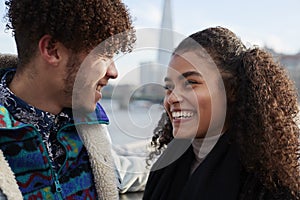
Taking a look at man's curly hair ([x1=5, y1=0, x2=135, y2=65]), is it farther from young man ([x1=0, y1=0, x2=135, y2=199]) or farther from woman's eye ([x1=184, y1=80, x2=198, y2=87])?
woman's eye ([x1=184, y1=80, x2=198, y2=87])

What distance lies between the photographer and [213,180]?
1.03 meters

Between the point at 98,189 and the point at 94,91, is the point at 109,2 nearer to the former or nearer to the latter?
the point at 94,91

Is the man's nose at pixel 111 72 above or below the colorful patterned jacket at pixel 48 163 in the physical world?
above

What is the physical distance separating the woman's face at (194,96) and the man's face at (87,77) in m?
0.16

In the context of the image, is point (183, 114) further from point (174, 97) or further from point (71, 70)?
point (71, 70)

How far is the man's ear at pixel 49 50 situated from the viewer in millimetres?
983

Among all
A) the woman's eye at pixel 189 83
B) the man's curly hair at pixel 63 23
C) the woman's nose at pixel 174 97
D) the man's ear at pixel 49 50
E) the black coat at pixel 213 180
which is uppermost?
the man's curly hair at pixel 63 23

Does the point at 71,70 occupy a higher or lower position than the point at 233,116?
higher

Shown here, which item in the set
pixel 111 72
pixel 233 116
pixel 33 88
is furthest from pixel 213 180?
pixel 33 88

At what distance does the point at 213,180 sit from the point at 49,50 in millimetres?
528

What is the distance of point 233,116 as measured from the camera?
106 centimetres

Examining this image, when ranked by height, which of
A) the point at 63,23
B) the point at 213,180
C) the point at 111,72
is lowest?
the point at 213,180

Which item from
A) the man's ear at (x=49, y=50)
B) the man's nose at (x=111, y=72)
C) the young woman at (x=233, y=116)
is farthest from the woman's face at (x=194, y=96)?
the man's ear at (x=49, y=50)

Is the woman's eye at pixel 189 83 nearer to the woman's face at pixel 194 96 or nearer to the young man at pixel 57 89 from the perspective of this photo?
the woman's face at pixel 194 96
